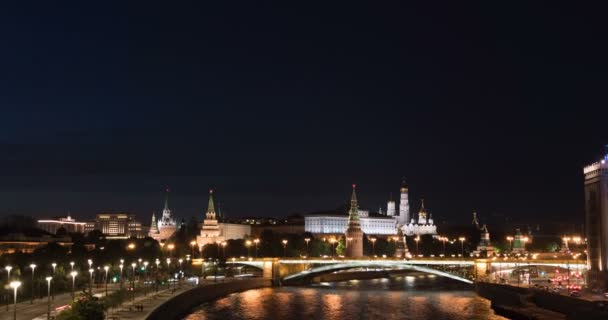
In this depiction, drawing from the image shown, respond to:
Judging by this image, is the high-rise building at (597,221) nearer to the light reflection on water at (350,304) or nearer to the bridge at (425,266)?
the light reflection on water at (350,304)

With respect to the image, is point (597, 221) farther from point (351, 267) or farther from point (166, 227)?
point (166, 227)

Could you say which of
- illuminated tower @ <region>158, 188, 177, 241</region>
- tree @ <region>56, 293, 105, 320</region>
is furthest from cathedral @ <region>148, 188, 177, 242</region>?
tree @ <region>56, 293, 105, 320</region>

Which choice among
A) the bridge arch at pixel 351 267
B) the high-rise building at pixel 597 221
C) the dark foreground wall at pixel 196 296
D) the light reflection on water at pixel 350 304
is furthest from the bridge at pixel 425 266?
the high-rise building at pixel 597 221

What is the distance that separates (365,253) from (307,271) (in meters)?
61.9

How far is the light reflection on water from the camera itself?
5997cm

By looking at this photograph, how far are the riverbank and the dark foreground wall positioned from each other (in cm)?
2245

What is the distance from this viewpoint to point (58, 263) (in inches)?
2963

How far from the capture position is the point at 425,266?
9400cm

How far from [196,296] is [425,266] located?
33383 mm

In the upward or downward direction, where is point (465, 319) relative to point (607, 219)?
downward

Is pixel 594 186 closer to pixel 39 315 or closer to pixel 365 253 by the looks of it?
pixel 39 315

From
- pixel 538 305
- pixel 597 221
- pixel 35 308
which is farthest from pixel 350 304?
pixel 35 308

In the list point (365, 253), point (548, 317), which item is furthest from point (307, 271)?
point (365, 253)

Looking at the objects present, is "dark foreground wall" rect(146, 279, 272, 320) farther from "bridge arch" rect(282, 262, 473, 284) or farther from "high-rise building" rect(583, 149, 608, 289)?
"high-rise building" rect(583, 149, 608, 289)
